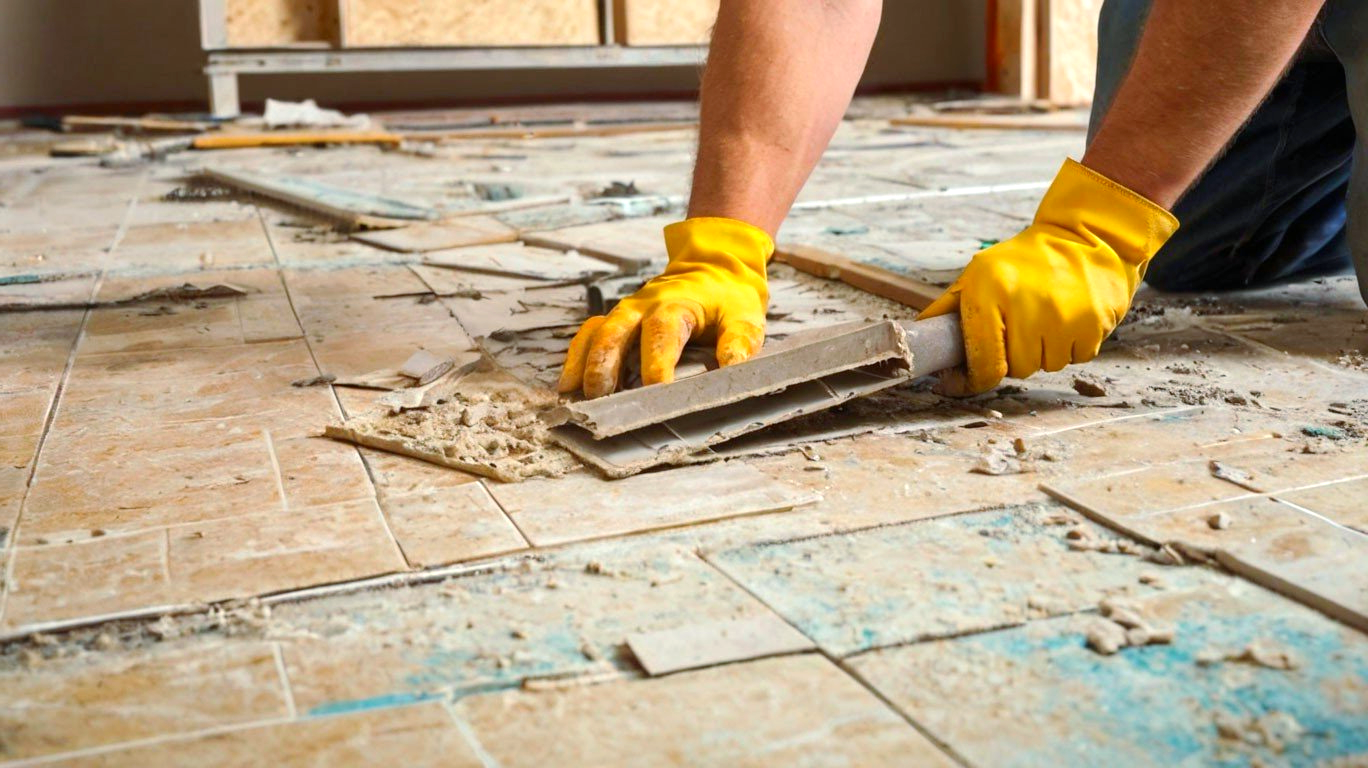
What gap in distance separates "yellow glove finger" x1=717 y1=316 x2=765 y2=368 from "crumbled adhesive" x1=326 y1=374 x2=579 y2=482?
26 centimetres

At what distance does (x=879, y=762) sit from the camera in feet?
3.20

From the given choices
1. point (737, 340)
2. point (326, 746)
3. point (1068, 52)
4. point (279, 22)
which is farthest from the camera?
point (1068, 52)

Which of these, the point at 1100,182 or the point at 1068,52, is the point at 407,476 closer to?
the point at 1100,182

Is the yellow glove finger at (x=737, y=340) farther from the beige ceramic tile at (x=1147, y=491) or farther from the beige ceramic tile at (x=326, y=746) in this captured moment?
the beige ceramic tile at (x=326, y=746)

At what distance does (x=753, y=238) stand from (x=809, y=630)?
3.24 feet

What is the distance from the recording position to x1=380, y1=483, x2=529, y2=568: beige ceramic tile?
4.52ft

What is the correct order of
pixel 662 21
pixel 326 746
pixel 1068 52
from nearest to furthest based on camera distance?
pixel 326 746 < pixel 662 21 < pixel 1068 52

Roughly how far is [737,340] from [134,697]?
98 cm

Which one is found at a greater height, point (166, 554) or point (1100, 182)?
point (1100, 182)

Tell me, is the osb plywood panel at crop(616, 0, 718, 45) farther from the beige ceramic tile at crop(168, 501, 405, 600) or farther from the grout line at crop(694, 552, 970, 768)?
the grout line at crop(694, 552, 970, 768)

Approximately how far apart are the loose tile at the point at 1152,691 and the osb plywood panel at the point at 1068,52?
7.23 metres

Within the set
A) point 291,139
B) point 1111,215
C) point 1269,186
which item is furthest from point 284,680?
point 291,139

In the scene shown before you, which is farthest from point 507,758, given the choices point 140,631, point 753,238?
point 753,238

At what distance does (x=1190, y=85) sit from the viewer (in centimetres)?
177
